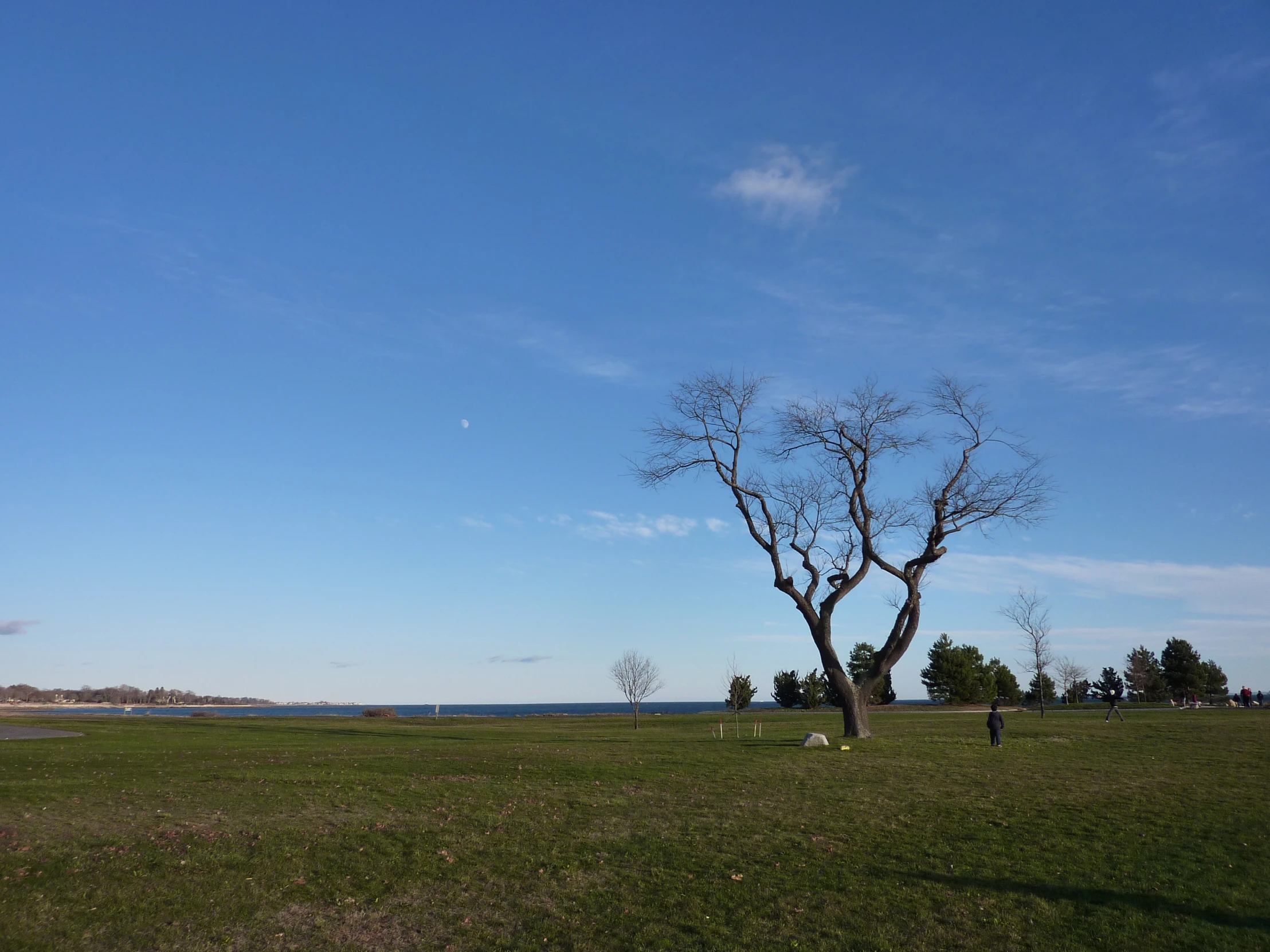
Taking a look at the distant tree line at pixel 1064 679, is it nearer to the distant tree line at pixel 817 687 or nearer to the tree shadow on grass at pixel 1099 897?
the distant tree line at pixel 817 687

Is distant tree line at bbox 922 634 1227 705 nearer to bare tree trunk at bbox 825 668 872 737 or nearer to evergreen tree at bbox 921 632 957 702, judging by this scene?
evergreen tree at bbox 921 632 957 702

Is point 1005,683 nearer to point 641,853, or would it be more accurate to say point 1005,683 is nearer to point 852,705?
point 852,705

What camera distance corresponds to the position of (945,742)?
30422 mm

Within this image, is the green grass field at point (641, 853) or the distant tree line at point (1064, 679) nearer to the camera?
the green grass field at point (641, 853)

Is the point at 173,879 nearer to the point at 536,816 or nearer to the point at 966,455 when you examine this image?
the point at 536,816

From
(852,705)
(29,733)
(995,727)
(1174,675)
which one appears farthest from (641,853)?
(1174,675)

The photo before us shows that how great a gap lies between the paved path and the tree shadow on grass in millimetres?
38017

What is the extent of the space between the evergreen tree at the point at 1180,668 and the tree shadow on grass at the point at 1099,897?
299 feet

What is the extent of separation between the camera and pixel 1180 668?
8712 cm

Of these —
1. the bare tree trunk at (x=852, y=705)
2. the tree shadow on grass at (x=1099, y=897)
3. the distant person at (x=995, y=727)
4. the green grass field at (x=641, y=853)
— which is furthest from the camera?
the bare tree trunk at (x=852, y=705)

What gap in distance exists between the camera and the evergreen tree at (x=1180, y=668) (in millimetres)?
85438

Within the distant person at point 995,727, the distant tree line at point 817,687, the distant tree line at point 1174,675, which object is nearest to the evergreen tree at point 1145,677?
the distant tree line at point 1174,675

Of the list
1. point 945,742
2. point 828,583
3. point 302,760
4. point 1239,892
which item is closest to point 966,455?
point 828,583

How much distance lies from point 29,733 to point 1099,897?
148 feet
